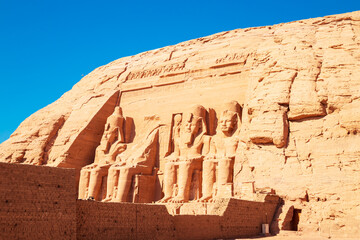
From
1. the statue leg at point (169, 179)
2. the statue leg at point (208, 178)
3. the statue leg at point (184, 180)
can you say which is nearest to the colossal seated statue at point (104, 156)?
the statue leg at point (169, 179)

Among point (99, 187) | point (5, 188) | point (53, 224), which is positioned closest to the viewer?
point (5, 188)

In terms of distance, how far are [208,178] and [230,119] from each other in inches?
88.3

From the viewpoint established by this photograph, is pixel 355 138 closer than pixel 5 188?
No

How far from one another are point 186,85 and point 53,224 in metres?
11.5

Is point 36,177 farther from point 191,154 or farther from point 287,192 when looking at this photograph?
point 191,154

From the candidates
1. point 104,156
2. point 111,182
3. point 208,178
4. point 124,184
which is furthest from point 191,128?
point 104,156

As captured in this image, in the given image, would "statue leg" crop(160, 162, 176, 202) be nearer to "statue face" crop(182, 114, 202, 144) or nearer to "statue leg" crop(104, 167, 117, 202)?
"statue face" crop(182, 114, 202, 144)

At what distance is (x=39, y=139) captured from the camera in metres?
19.9

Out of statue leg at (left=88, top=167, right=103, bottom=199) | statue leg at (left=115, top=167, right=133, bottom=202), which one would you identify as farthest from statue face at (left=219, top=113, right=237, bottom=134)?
statue leg at (left=88, top=167, right=103, bottom=199)

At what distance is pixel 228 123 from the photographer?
1612 cm

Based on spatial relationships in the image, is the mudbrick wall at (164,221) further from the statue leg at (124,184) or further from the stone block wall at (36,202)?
the statue leg at (124,184)

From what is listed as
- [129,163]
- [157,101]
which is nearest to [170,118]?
[157,101]

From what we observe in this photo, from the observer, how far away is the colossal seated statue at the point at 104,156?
1756 centimetres

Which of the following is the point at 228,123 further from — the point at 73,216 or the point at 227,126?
the point at 73,216
